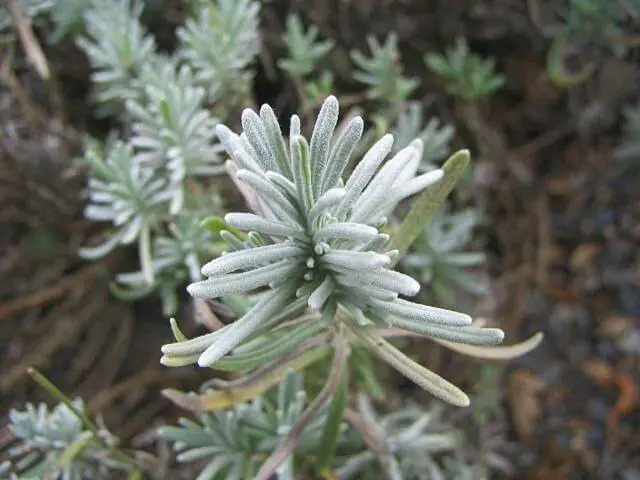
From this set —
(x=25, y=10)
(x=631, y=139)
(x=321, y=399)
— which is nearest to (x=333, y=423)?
(x=321, y=399)

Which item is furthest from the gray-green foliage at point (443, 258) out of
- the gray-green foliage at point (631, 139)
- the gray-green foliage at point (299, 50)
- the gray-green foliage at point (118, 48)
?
the gray-green foliage at point (118, 48)

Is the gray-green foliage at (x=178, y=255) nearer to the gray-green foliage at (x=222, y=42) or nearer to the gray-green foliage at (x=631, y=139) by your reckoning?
the gray-green foliage at (x=222, y=42)

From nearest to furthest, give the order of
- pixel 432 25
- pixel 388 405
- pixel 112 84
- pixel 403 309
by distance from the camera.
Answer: pixel 403 309
pixel 112 84
pixel 388 405
pixel 432 25

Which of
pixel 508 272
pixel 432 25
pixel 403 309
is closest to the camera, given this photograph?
pixel 403 309

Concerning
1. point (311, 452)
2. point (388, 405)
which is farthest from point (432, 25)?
point (311, 452)

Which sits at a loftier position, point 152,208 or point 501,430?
point 152,208

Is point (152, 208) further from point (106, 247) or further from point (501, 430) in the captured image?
point (501, 430)

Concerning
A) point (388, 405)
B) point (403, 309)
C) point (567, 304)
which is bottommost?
point (388, 405)
